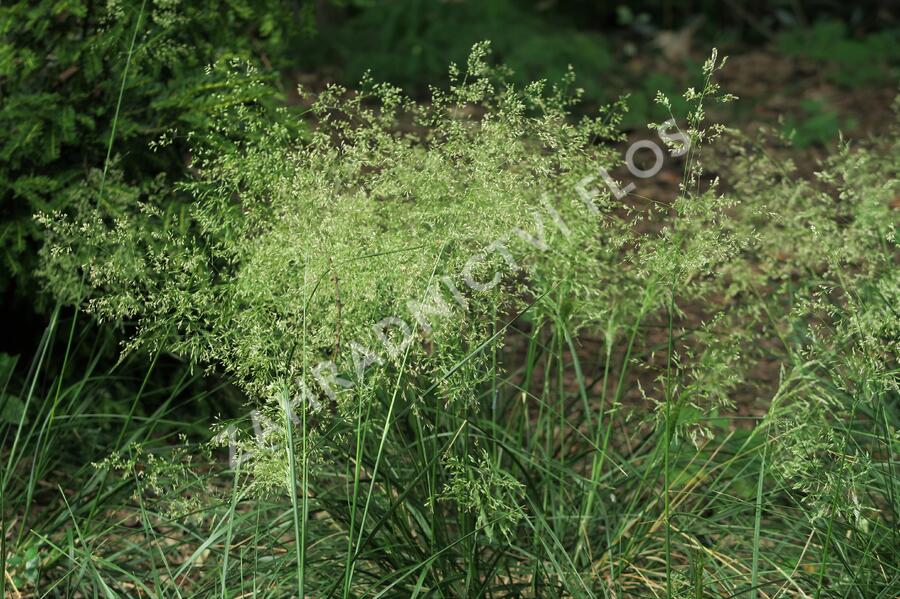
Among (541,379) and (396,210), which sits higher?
(396,210)

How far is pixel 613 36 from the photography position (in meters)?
8.16

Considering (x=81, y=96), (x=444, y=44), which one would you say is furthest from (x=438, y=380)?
(x=444, y=44)

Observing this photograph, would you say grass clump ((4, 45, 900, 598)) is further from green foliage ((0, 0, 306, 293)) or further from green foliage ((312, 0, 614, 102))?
green foliage ((312, 0, 614, 102))

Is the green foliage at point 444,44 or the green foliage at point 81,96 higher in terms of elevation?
the green foliage at point 81,96

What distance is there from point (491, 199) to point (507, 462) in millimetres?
916

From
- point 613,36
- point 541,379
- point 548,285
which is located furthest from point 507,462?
point 613,36

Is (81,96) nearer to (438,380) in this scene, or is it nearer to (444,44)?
(438,380)

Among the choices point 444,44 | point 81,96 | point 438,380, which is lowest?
point 444,44

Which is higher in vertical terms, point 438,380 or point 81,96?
point 81,96

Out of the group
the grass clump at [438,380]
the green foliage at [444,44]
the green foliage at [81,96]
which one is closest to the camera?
the grass clump at [438,380]

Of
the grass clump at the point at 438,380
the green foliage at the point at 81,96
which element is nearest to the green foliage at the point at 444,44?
the green foliage at the point at 81,96

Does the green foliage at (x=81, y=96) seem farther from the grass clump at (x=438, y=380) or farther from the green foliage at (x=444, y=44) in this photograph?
the green foliage at (x=444, y=44)

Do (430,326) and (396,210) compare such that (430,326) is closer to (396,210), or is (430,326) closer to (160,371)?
(396,210)

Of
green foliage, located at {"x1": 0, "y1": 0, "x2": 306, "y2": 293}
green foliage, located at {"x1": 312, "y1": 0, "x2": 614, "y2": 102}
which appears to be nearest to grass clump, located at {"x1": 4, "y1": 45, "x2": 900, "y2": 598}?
green foliage, located at {"x1": 0, "y1": 0, "x2": 306, "y2": 293}
